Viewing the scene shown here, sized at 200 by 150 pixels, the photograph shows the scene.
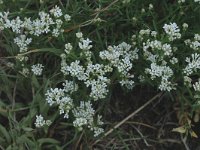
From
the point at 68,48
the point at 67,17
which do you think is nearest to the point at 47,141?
the point at 68,48

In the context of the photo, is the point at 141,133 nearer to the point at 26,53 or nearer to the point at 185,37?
the point at 185,37

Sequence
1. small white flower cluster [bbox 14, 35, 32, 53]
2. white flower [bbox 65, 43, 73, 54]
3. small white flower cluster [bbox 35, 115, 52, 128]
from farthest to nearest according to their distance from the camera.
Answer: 1. small white flower cluster [bbox 14, 35, 32, 53]
2. small white flower cluster [bbox 35, 115, 52, 128]
3. white flower [bbox 65, 43, 73, 54]

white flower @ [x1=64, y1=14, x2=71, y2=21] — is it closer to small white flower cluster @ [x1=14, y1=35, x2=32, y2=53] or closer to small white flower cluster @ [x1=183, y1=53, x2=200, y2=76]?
small white flower cluster @ [x1=14, y1=35, x2=32, y2=53]

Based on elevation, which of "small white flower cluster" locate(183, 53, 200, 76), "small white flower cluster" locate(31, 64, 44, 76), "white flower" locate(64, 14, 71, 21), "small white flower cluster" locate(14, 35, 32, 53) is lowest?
"small white flower cluster" locate(183, 53, 200, 76)

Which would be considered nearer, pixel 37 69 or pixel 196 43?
pixel 196 43

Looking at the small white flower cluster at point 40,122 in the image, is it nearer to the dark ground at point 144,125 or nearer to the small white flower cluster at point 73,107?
the small white flower cluster at point 73,107

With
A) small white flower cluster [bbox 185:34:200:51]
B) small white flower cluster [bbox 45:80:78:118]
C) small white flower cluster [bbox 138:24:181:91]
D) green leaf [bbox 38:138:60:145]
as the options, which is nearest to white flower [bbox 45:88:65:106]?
small white flower cluster [bbox 45:80:78:118]

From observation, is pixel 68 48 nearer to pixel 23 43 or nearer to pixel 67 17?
pixel 67 17

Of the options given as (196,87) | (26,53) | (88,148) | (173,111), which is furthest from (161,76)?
(26,53)

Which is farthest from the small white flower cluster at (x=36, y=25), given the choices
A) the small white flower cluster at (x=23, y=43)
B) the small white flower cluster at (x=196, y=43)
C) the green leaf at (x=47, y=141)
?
the small white flower cluster at (x=196, y=43)
